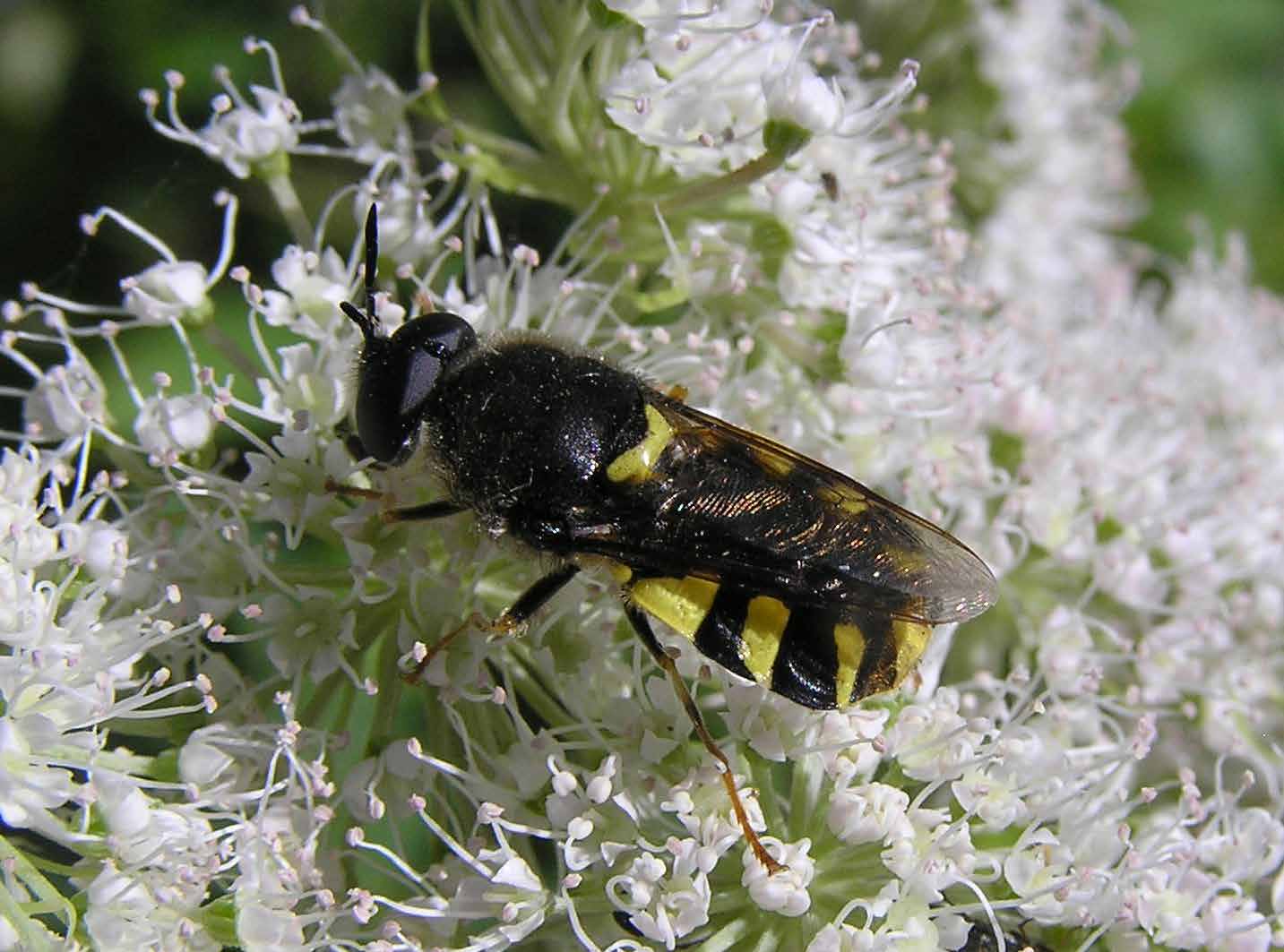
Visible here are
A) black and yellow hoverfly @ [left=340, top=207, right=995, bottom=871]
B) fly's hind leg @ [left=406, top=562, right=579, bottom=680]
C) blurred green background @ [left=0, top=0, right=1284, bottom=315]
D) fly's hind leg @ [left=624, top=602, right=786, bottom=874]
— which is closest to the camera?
black and yellow hoverfly @ [left=340, top=207, right=995, bottom=871]

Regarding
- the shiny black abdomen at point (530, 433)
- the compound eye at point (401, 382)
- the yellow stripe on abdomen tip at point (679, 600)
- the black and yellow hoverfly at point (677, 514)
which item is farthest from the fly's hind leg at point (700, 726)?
the compound eye at point (401, 382)


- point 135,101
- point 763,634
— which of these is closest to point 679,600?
point 763,634

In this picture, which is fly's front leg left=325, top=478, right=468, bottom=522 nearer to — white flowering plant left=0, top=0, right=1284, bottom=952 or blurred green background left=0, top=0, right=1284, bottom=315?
white flowering plant left=0, top=0, right=1284, bottom=952

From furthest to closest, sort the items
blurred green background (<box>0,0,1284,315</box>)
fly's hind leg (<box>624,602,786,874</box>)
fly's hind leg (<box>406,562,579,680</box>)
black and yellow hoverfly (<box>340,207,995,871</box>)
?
blurred green background (<box>0,0,1284,315</box>), fly's hind leg (<box>406,562,579,680</box>), fly's hind leg (<box>624,602,786,874</box>), black and yellow hoverfly (<box>340,207,995,871</box>)

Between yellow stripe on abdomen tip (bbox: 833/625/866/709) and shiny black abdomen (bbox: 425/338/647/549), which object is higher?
shiny black abdomen (bbox: 425/338/647/549)

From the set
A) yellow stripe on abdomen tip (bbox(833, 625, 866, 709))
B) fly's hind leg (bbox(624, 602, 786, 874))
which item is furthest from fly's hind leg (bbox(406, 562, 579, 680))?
yellow stripe on abdomen tip (bbox(833, 625, 866, 709))

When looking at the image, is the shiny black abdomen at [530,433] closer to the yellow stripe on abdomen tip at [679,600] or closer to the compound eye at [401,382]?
the compound eye at [401,382]
